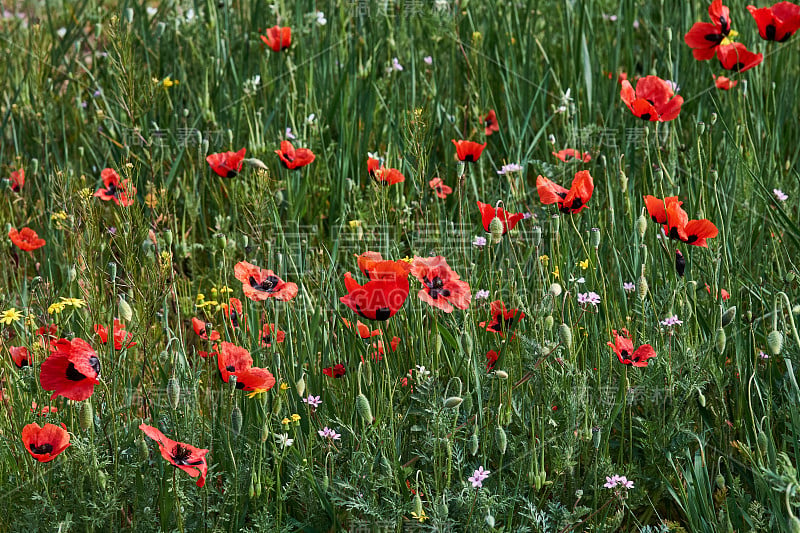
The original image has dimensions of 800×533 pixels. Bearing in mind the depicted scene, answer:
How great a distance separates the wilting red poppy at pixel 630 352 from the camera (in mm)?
1728

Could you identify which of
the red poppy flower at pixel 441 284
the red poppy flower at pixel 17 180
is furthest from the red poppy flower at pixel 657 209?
the red poppy flower at pixel 17 180

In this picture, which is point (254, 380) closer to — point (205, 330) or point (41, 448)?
point (41, 448)

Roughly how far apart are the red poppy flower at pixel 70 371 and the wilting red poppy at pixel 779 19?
1.95 meters

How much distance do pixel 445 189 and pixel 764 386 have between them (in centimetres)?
121

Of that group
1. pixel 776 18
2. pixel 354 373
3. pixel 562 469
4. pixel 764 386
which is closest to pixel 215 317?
pixel 354 373

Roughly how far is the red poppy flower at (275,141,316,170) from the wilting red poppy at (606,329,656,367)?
1073mm

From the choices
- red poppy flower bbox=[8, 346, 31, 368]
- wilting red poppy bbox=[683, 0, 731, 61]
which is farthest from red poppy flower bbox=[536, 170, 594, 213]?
red poppy flower bbox=[8, 346, 31, 368]

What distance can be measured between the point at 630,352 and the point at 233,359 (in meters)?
0.81

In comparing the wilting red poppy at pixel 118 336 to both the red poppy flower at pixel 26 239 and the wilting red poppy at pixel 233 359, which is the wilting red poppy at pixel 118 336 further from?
A: the red poppy flower at pixel 26 239

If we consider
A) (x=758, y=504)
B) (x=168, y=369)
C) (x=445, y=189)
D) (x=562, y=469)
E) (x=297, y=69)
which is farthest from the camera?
(x=297, y=69)

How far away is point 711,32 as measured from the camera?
2.42 metres

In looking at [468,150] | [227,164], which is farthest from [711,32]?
[227,164]

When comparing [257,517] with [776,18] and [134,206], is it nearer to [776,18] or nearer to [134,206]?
[134,206]

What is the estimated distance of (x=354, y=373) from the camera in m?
1.87
